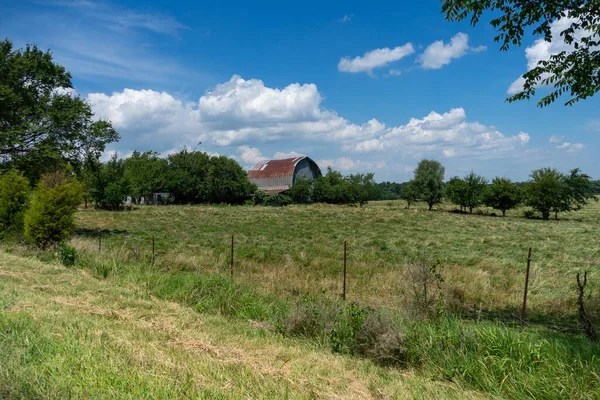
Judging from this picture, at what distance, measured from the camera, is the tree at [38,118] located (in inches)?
944

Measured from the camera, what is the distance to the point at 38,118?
82.7 ft

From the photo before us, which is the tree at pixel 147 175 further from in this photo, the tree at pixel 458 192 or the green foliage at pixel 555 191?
the green foliage at pixel 555 191

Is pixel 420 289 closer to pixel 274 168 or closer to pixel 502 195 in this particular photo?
pixel 502 195

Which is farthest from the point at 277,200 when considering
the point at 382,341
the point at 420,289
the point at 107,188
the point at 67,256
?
the point at 382,341

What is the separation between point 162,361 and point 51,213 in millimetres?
14897

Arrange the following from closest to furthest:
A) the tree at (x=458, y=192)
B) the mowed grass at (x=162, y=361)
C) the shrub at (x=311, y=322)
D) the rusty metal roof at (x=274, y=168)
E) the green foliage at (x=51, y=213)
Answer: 1. the mowed grass at (x=162, y=361)
2. the shrub at (x=311, y=322)
3. the green foliage at (x=51, y=213)
4. the tree at (x=458, y=192)
5. the rusty metal roof at (x=274, y=168)

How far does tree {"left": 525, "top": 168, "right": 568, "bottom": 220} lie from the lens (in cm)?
5378

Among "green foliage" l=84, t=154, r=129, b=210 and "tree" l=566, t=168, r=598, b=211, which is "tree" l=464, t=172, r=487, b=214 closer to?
"tree" l=566, t=168, r=598, b=211

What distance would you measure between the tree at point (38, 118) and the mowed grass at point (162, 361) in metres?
20.9

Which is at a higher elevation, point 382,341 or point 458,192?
point 458,192

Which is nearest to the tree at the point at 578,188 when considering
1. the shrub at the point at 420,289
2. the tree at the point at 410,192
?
the tree at the point at 410,192

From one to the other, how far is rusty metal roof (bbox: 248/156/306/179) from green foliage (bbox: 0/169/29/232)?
66996 millimetres

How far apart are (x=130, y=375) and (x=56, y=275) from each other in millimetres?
7414

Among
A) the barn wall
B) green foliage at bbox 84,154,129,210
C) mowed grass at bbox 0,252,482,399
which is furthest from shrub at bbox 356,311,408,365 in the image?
the barn wall
